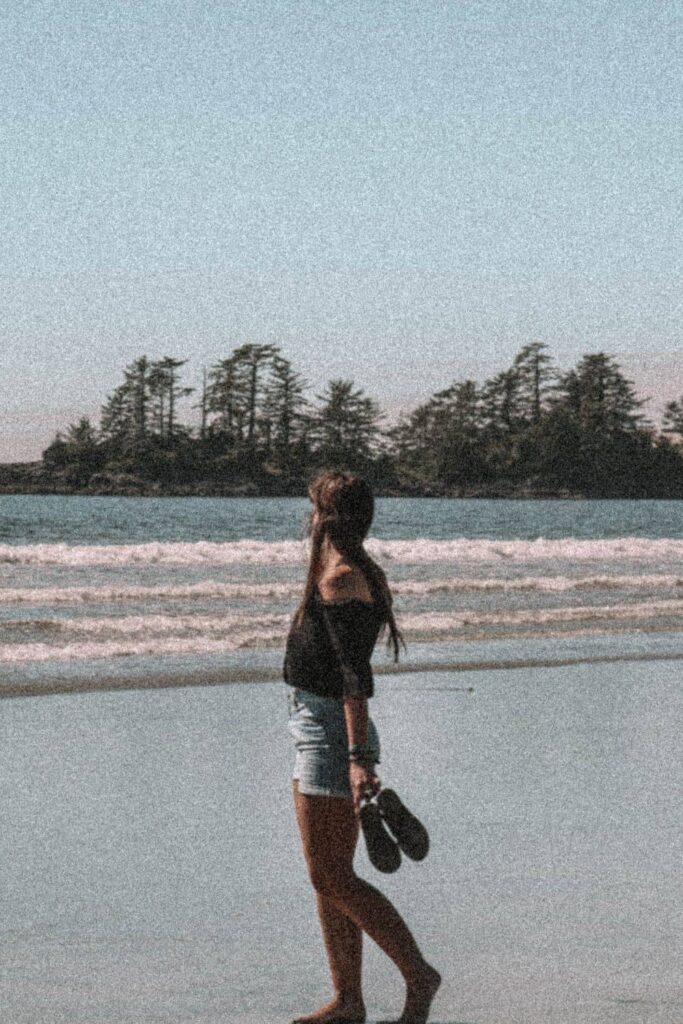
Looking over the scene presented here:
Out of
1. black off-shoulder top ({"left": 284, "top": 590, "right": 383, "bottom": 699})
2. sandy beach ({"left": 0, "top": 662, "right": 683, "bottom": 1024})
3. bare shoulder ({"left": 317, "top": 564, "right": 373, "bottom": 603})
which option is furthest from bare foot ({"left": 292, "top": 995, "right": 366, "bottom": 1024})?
bare shoulder ({"left": 317, "top": 564, "right": 373, "bottom": 603})

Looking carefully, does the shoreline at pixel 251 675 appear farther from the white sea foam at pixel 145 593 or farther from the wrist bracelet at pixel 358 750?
the white sea foam at pixel 145 593

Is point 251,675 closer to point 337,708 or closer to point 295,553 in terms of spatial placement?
point 337,708

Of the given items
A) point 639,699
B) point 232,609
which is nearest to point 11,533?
point 232,609

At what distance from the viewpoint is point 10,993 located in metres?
5.03

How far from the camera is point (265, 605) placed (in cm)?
2447

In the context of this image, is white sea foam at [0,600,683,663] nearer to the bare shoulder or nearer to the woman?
the woman

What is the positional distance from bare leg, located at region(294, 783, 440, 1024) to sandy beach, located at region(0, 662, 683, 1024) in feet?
0.88

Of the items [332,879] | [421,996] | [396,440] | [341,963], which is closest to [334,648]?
[332,879]

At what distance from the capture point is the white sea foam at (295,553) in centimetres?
3344

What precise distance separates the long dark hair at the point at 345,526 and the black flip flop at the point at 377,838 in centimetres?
53

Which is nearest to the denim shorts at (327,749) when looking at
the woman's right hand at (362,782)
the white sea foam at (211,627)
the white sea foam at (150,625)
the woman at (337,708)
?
the woman at (337,708)

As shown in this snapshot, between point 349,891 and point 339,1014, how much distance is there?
413mm

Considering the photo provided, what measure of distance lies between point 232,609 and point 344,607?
62.7ft

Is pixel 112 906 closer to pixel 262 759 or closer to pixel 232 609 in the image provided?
pixel 262 759
